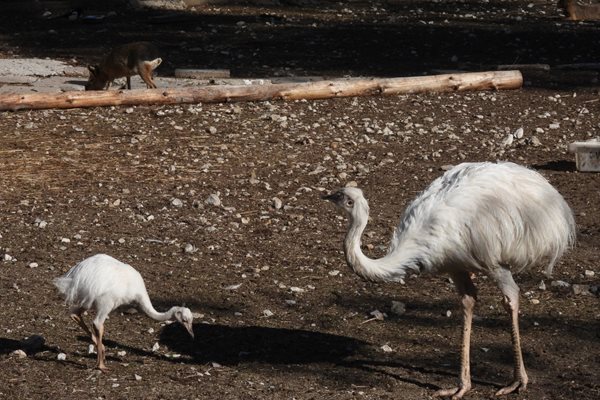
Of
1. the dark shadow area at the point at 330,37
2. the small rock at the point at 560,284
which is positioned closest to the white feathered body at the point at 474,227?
the small rock at the point at 560,284

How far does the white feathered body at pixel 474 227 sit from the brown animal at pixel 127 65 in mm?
8113

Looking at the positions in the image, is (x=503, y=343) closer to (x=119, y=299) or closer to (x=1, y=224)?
(x=119, y=299)

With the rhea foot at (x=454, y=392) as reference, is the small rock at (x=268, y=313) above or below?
below

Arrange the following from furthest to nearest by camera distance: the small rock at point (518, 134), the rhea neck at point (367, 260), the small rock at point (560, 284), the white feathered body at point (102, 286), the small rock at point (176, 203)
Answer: the small rock at point (518, 134)
the small rock at point (176, 203)
the small rock at point (560, 284)
the white feathered body at point (102, 286)
the rhea neck at point (367, 260)

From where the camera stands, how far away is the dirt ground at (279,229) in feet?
21.9

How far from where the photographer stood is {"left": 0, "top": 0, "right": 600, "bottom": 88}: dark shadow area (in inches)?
616

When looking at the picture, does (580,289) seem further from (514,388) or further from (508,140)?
(508,140)

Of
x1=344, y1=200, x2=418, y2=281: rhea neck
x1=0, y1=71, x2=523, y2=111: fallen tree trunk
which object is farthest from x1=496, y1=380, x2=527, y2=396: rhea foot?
x1=0, y1=71, x2=523, y2=111: fallen tree trunk

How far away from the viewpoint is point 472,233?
20.4ft

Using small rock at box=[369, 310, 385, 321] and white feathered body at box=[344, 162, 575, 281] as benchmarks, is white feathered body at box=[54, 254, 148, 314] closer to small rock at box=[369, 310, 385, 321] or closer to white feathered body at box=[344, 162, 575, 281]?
white feathered body at box=[344, 162, 575, 281]

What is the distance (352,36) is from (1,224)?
933 centimetres

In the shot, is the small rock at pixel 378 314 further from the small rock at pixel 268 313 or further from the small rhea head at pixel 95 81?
the small rhea head at pixel 95 81

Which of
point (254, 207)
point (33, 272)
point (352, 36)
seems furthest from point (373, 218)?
point (352, 36)

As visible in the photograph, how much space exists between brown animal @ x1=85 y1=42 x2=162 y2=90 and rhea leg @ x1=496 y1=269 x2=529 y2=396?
8.32m
